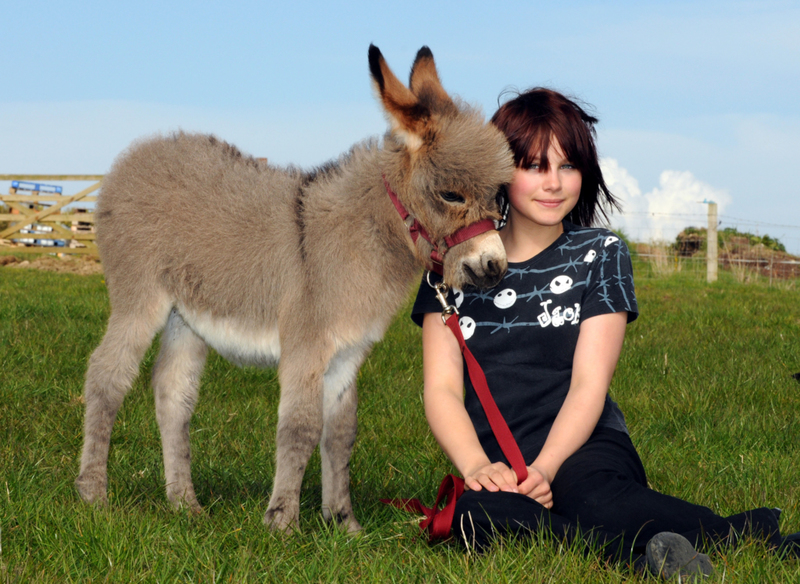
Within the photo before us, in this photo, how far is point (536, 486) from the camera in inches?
101

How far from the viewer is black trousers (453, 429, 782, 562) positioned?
248cm

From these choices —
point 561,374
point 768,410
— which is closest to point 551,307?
point 561,374

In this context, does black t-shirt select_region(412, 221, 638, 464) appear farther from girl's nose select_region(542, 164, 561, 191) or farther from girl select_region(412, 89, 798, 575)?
girl's nose select_region(542, 164, 561, 191)

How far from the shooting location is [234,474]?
376cm

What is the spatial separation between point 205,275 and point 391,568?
1685 millimetres

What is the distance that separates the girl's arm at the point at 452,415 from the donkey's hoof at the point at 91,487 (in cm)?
165

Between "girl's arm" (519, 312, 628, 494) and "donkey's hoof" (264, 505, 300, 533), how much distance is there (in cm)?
100

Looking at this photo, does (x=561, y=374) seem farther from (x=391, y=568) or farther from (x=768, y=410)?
(x=768, y=410)

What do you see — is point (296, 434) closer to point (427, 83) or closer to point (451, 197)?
point (451, 197)

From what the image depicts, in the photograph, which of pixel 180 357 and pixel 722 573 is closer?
pixel 722 573

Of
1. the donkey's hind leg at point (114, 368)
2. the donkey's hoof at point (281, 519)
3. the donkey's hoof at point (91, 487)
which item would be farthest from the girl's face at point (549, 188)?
the donkey's hoof at point (91, 487)

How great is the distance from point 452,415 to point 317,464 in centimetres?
136

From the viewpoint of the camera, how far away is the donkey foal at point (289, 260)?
292cm

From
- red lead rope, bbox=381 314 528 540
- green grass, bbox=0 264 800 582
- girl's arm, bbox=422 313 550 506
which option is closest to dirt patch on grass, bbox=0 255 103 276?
green grass, bbox=0 264 800 582
